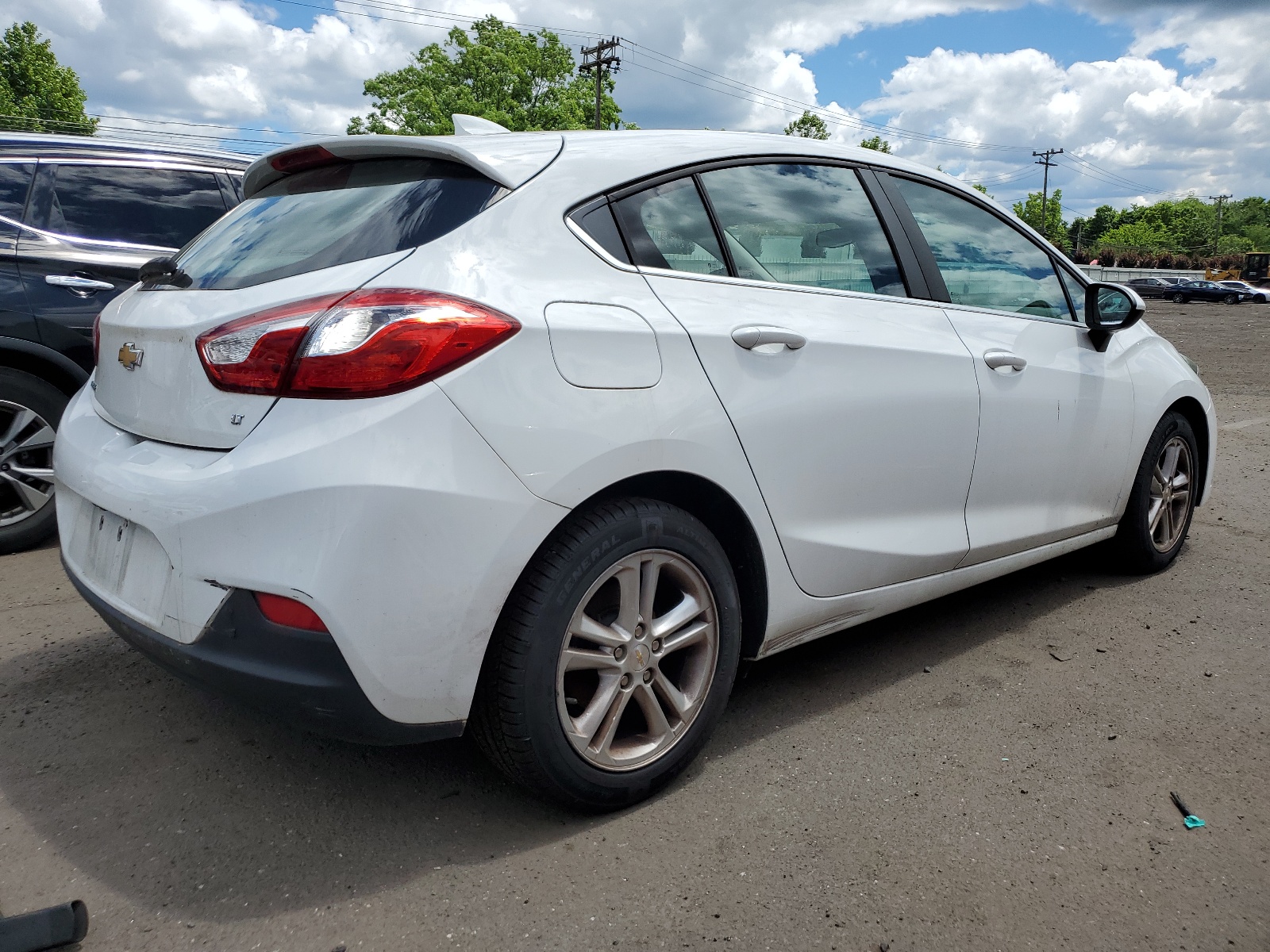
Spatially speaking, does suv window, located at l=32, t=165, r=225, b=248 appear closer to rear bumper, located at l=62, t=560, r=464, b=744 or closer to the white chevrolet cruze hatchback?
the white chevrolet cruze hatchback

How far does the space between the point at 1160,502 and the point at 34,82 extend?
56.5 meters

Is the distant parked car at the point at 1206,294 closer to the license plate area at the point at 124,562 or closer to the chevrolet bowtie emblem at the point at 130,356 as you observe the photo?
the chevrolet bowtie emblem at the point at 130,356

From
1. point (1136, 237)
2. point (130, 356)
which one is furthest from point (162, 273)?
point (1136, 237)

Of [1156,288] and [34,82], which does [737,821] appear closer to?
[34,82]

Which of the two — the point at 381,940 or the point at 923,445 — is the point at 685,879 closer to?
the point at 381,940

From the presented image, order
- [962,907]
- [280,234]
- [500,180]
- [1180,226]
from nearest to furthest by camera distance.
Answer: [962,907] < [500,180] < [280,234] < [1180,226]

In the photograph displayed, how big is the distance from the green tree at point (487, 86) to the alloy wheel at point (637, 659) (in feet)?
164

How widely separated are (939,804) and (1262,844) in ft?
2.41

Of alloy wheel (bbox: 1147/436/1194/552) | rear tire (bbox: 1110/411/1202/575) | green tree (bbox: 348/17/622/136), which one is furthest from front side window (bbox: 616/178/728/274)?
green tree (bbox: 348/17/622/136)

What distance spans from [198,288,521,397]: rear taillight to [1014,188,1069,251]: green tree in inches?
A: 4293

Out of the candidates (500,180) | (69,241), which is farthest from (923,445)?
(69,241)

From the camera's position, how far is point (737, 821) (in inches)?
96.3

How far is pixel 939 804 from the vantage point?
2.54 m

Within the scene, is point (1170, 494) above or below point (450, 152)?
below
